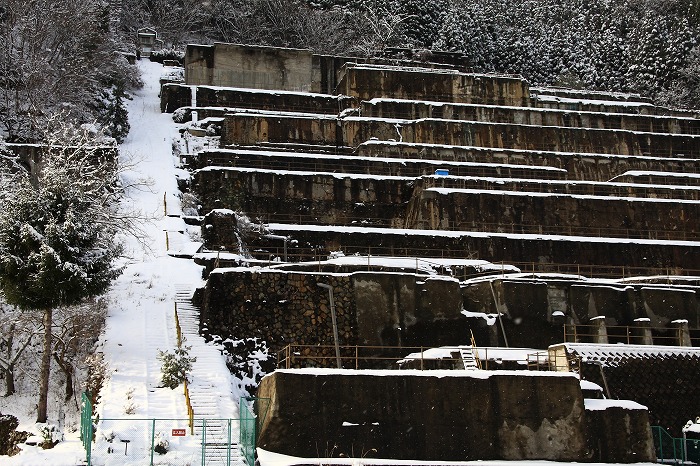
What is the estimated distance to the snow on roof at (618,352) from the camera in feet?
83.5

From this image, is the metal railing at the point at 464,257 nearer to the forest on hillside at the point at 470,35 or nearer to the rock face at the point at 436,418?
the rock face at the point at 436,418

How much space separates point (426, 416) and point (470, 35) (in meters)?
51.3

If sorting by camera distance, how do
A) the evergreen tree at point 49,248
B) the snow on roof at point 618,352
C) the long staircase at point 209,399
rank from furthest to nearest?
the snow on roof at point 618,352
the evergreen tree at point 49,248
the long staircase at point 209,399

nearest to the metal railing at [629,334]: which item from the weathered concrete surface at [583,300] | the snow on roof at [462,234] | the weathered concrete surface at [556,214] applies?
the weathered concrete surface at [583,300]

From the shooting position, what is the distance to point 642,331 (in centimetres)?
2936

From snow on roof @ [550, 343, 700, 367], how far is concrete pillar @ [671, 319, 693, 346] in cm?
190

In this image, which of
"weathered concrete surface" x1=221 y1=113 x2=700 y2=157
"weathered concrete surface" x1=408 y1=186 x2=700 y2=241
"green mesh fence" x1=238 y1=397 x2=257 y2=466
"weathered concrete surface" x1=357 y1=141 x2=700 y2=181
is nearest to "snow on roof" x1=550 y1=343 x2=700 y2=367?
"green mesh fence" x1=238 y1=397 x2=257 y2=466

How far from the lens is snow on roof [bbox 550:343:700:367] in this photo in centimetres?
2545

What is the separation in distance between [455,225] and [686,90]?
123 ft

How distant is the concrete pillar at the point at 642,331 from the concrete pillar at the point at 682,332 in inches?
34.7

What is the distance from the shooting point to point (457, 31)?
67.2 m

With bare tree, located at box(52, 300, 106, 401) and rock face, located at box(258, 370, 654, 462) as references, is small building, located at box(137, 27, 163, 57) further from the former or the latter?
rock face, located at box(258, 370, 654, 462)

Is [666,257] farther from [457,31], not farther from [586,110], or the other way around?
[457,31]

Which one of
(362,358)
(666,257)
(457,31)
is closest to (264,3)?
(457,31)
